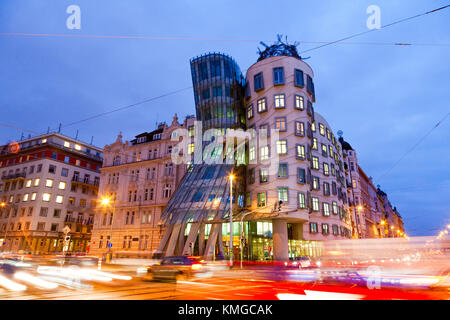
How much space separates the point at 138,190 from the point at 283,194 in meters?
27.1

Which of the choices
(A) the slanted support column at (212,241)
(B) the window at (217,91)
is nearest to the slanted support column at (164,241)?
(A) the slanted support column at (212,241)

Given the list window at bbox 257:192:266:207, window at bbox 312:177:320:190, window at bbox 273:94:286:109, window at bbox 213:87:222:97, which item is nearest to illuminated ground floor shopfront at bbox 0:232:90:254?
window at bbox 257:192:266:207

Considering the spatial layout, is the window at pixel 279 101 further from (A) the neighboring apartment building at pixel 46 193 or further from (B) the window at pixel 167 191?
(A) the neighboring apartment building at pixel 46 193

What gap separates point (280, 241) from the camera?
37.2m

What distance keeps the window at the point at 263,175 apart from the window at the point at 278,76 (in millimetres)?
12994

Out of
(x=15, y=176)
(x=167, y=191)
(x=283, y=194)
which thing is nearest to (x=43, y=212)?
(x=15, y=176)

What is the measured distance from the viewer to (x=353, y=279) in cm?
1585

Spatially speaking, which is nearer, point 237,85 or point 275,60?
point 275,60

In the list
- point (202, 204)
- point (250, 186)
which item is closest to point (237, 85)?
point (250, 186)

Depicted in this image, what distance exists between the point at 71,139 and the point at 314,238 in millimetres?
59825

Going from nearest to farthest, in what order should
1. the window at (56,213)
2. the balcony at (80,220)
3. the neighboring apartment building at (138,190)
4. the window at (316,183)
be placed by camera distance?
the window at (316,183), the neighboring apartment building at (138,190), the window at (56,213), the balcony at (80,220)

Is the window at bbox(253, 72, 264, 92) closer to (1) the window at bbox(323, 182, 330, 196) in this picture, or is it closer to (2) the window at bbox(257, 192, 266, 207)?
(2) the window at bbox(257, 192, 266, 207)

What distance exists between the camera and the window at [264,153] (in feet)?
133
